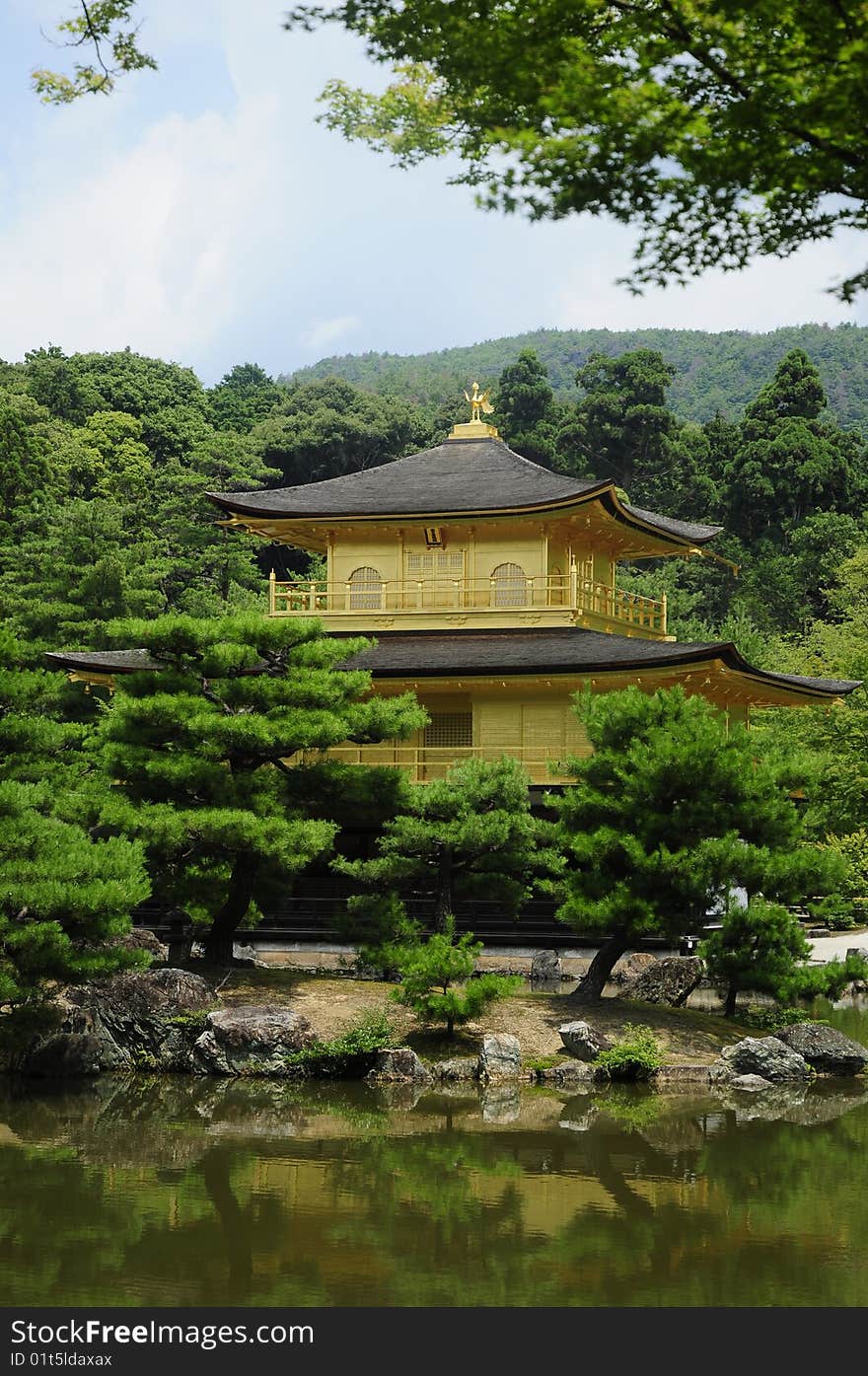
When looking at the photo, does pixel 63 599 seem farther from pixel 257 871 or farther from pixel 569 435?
pixel 569 435

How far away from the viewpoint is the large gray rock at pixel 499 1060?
1435cm

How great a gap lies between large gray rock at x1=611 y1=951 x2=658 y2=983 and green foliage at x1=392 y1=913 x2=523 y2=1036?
405 cm

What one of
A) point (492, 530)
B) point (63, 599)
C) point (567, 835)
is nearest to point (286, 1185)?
point (567, 835)

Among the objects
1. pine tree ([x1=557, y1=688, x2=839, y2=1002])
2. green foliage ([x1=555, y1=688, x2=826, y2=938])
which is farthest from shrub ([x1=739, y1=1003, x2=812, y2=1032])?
green foliage ([x1=555, y1=688, x2=826, y2=938])

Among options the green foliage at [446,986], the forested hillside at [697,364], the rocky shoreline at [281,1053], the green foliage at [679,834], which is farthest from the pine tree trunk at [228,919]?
the forested hillside at [697,364]

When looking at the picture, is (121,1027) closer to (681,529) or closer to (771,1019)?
(771,1019)

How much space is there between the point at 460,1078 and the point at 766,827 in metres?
4.13

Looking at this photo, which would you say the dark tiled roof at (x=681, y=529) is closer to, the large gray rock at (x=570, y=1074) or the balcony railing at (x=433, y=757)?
the balcony railing at (x=433, y=757)

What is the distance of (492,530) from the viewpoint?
2539 cm

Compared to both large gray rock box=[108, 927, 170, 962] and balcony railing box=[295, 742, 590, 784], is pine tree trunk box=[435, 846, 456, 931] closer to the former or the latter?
large gray rock box=[108, 927, 170, 962]

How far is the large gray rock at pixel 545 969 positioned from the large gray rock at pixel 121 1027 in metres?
5.32

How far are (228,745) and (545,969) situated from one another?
5628 mm

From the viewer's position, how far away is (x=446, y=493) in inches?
1010

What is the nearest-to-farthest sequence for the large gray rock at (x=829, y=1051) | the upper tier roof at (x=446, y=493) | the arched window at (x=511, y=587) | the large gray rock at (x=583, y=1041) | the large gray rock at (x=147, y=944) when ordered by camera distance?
the large gray rock at (x=583, y=1041), the large gray rock at (x=829, y=1051), the large gray rock at (x=147, y=944), the upper tier roof at (x=446, y=493), the arched window at (x=511, y=587)
